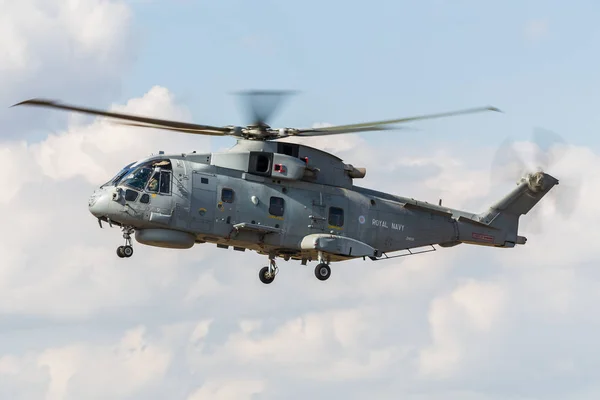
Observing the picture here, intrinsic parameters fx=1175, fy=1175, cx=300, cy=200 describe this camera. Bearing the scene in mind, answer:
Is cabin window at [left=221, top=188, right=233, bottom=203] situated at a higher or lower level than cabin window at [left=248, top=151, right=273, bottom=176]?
lower

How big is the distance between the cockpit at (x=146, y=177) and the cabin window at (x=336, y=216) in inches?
244

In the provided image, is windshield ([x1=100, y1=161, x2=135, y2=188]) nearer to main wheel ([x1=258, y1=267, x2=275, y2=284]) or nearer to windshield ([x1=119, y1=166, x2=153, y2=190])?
windshield ([x1=119, y1=166, x2=153, y2=190])

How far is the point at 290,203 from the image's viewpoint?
4206 centimetres

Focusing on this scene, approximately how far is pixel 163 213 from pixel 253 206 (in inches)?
130

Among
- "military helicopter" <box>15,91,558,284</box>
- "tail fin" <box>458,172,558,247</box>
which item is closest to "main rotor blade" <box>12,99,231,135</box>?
"military helicopter" <box>15,91,558,284</box>

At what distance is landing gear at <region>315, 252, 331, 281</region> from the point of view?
42531 millimetres

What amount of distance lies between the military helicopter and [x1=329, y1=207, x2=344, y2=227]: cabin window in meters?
0.04

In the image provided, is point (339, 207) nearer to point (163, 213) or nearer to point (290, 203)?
point (290, 203)

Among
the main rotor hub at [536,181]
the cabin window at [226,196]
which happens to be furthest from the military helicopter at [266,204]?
the main rotor hub at [536,181]

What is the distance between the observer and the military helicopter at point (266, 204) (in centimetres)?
4000

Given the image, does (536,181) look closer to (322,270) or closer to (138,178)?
(322,270)

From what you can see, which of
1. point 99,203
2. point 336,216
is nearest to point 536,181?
point 336,216

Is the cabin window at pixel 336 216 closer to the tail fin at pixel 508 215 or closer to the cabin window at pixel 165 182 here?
the tail fin at pixel 508 215

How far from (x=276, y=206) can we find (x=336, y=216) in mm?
2441
